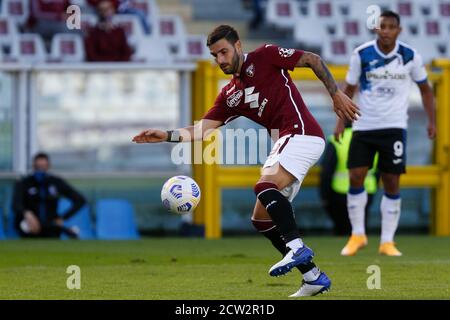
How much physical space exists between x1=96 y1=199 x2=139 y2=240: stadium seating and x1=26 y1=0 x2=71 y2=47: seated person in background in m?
3.37

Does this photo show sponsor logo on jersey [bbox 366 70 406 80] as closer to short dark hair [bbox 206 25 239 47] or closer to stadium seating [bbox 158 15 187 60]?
short dark hair [bbox 206 25 239 47]

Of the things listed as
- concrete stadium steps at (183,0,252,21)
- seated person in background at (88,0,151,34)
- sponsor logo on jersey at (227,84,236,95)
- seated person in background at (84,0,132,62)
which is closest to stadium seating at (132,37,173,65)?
seated person in background at (88,0,151,34)

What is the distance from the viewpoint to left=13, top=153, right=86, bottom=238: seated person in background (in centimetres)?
1541

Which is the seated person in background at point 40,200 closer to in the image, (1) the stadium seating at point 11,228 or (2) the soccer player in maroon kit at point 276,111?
(1) the stadium seating at point 11,228

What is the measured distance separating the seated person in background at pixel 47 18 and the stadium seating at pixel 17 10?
138 millimetres

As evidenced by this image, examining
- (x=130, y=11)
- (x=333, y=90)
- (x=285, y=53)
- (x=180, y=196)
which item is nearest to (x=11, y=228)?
(x=130, y=11)

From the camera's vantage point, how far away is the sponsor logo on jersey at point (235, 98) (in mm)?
8727

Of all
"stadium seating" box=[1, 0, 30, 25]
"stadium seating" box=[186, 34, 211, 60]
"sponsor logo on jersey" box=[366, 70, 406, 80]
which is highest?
"stadium seating" box=[1, 0, 30, 25]

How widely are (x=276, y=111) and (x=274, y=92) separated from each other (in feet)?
0.43

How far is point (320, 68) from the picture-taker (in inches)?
336

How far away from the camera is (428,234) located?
54.3 feet

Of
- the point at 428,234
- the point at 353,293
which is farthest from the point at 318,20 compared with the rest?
the point at 353,293

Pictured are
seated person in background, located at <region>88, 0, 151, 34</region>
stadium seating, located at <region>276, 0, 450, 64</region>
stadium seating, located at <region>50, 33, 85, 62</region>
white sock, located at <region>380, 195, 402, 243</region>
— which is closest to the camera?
white sock, located at <region>380, 195, 402, 243</region>
